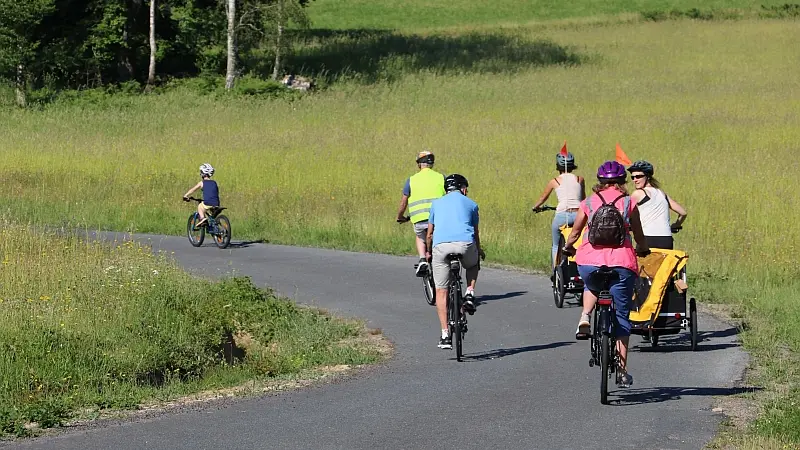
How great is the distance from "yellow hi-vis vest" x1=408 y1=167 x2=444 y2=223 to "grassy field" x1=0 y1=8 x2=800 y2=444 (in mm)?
3772

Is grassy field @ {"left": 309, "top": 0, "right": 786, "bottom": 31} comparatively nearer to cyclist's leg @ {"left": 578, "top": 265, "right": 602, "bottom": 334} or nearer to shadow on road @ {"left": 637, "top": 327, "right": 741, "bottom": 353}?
shadow on road @ {"left": 637, "top": 327, "right": 741, "bottom": 353}

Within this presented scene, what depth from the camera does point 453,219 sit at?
12078 mm

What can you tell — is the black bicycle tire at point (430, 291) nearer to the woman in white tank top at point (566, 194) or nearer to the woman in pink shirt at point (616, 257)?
the woman in white tank top at point (566, 194)

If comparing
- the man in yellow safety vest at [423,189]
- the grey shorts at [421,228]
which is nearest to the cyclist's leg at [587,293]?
the man in yellow safety vest at [423,189]

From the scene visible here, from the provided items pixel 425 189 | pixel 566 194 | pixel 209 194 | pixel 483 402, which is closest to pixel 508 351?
pixel 483 402

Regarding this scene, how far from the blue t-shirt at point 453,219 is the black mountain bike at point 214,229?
10.6 meters

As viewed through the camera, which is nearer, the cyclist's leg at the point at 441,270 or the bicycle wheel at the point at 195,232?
the cyclist's leg at the point at 441,270

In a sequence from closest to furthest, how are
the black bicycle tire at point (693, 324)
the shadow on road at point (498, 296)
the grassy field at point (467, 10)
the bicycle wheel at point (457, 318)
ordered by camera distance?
the bicycle wheel at point (457, 318) < the black bicycle tire at point (693, 324) < the shadow on road at point (498, 296) < the grassy field at point (467, 10)

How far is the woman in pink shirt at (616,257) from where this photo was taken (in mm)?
9727

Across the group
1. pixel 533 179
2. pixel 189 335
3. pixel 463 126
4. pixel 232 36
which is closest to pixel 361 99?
pixel 232 36

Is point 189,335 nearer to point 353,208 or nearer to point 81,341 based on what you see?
point 81,341

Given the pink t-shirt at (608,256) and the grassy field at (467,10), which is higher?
the grassy field at (467,10)

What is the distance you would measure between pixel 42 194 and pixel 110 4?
2607 cm

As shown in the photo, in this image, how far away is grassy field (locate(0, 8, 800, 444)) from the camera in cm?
2016
